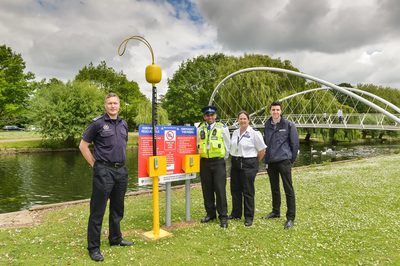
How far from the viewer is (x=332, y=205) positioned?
640 cm

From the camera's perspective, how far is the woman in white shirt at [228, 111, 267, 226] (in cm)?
526

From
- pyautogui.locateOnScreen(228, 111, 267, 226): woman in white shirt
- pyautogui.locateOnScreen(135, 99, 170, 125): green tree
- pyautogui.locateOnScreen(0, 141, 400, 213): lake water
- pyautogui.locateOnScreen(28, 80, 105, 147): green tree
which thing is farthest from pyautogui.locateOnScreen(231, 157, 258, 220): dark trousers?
pyautogui.locateOnScreen(135, 99, 170, 125): green tree

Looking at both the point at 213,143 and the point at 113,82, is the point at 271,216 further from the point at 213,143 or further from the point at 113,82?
the point at 113,82

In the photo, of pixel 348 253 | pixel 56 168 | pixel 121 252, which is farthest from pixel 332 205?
pixel 56 168

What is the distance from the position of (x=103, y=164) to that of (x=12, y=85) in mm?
41259

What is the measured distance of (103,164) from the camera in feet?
13.1

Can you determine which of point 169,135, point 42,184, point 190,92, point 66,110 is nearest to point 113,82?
point 190,92

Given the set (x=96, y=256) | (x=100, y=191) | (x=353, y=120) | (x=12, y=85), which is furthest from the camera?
(x=12, y=85)

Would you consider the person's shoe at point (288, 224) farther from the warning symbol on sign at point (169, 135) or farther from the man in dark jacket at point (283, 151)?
the warning symbol on sign at point (169, 135)

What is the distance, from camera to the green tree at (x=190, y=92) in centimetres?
4262

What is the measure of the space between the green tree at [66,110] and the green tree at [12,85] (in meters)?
7.59

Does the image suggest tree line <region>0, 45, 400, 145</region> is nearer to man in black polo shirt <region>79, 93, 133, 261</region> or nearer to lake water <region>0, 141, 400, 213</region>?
lake water <region>0, 141, 400, 213</region>

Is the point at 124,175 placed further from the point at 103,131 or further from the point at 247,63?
the point at 247,63

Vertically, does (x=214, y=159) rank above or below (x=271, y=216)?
above
